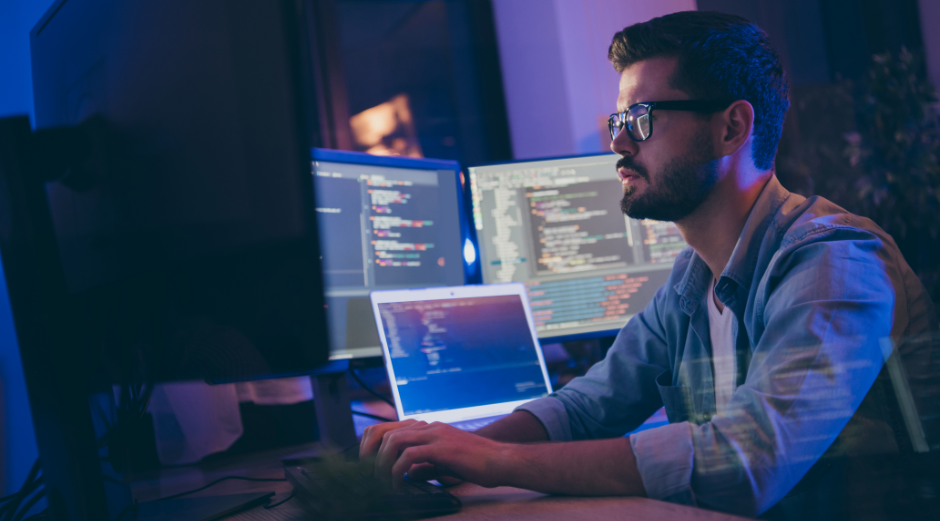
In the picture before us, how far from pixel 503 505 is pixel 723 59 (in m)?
0.77

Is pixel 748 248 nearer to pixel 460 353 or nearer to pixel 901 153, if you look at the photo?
pixel 460 353

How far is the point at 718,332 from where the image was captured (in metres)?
0.90

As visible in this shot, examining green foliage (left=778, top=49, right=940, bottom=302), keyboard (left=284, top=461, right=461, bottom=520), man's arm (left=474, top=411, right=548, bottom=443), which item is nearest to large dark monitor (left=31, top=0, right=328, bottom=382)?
keyboard (left=284, top=461, right=461, bottom=520)

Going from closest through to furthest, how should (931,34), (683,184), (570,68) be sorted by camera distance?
(683,184) → (931,34) → (570,68)

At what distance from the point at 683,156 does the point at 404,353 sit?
1.99ft

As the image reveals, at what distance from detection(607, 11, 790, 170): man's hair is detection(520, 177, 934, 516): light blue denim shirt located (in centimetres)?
11

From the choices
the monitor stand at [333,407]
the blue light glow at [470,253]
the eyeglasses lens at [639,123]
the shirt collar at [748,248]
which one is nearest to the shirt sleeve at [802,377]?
the shirt collar at [748,248]

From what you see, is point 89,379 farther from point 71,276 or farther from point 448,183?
point 448,183

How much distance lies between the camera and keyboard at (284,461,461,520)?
1.68ft

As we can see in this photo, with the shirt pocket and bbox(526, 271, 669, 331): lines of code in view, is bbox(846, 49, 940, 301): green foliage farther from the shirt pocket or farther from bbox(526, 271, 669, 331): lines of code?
the shirt pocket

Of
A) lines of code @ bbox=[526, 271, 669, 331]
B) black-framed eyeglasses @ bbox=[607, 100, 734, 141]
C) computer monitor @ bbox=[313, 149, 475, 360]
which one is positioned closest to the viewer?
black-framed eyeglasses @ bbox=[607, 100, 734, 141]

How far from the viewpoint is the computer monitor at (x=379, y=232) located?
117cm

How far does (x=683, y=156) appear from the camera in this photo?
94 cm

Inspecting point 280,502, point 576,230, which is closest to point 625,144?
point 576,230
